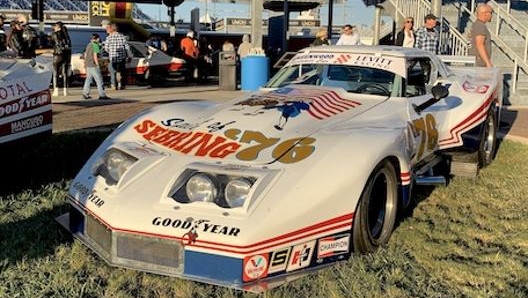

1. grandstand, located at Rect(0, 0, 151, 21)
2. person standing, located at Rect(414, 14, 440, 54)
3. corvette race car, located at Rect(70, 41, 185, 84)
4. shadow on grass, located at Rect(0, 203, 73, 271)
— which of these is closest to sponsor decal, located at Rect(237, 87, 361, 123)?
shadow on grass, located at Rect(0, 203, 73, 271)

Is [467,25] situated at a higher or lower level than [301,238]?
higher

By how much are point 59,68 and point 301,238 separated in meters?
12.3

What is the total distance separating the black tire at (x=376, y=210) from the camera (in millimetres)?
3814

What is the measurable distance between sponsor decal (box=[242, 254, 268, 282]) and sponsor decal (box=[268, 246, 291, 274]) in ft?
0.12

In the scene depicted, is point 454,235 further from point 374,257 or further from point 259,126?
point 259,126

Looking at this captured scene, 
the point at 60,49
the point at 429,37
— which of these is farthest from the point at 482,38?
the point at 60,49

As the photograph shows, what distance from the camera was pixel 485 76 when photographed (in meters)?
7.18

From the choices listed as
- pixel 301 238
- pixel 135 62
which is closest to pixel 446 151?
pixel 301 238

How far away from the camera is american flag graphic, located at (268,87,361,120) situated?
477cm

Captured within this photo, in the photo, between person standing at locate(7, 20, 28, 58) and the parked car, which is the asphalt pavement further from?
the parked car

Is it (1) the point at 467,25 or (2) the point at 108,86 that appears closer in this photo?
(1) the point at 467,25

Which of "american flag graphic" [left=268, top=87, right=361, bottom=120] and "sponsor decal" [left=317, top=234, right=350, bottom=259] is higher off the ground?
"american flag graphic" [left=268, top=87, right=361, bottom=120]

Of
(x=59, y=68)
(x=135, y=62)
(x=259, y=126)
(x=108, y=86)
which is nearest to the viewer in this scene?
(x=259, y=126)

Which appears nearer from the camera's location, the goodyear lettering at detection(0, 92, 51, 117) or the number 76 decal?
the goodyear lettering at detection(0, 92, 51, 117)
